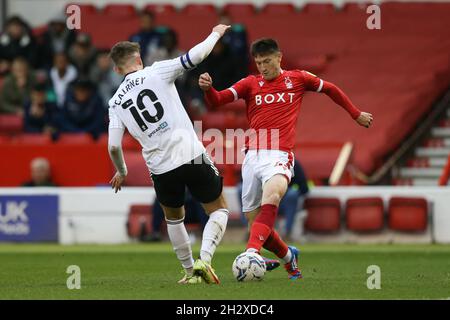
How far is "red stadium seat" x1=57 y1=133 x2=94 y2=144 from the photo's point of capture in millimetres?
18905

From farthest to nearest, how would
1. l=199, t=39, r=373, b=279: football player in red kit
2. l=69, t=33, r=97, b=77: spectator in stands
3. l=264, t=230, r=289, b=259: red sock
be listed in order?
l=69, t=33, r=97, b=77: spectator in stands
l=264, t=230, r=289, b=259: red sock
l=199, t=39, r=373, b=279: football player in red kit

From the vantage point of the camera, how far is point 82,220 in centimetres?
1758

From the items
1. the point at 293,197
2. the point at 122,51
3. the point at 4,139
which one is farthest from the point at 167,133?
the point at 4,139

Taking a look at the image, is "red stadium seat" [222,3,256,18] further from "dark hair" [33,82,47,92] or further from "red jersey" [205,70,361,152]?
"red jersey" [205,70,361,152]

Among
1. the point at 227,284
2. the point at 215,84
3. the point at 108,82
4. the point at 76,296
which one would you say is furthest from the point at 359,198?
the point at 76,296

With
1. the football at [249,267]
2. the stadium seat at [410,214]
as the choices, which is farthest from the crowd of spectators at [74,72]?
the football at [249,267]

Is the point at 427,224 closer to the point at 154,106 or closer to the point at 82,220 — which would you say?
the point at 82,220

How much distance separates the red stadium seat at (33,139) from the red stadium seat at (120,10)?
4.51m

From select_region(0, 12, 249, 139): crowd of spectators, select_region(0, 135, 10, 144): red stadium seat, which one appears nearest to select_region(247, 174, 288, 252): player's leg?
select_region(0, 12, 249, 139): crowd of spectators

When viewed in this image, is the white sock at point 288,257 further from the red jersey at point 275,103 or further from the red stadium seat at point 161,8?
the red stadium seat at point 161,8

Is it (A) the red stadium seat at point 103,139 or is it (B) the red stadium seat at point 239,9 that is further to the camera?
(B) the red stadium seat at point 239,9

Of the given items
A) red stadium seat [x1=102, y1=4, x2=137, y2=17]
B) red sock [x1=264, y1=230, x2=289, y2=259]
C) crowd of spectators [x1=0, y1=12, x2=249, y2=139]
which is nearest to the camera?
red sock [x1=264, y1=230, x2=289, y2=259]

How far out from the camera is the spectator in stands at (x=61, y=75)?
20578mm

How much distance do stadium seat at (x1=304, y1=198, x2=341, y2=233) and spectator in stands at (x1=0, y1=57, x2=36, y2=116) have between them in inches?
232
